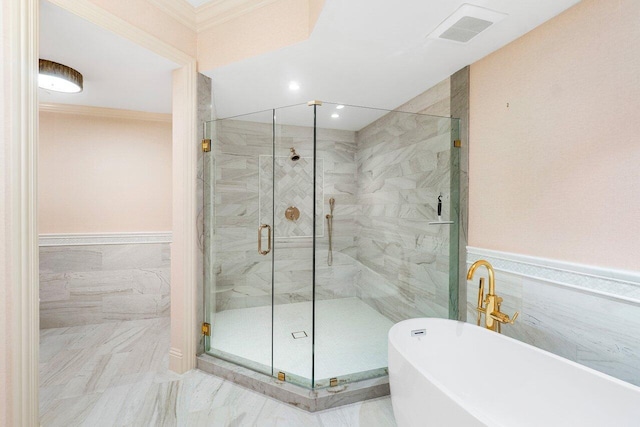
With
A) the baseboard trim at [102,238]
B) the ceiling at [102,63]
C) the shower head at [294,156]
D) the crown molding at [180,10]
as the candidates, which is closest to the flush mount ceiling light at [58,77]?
the ceiling at [102,63]

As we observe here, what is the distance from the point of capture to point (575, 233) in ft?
4.89

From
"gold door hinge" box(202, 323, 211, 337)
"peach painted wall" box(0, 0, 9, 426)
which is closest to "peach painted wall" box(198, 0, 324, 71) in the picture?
"peach painted wall" box(0, 0, 9, 426)

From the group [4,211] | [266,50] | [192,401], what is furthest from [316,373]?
[266,50]

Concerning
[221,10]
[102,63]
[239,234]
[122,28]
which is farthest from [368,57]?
[102,63]

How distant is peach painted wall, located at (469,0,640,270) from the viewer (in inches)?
51.1

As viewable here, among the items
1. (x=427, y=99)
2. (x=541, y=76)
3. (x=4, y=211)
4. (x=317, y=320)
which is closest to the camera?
(x=4, y=211)

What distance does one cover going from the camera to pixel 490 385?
149cm

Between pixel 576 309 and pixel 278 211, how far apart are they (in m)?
2.01

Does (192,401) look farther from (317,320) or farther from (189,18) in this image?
(189,18)

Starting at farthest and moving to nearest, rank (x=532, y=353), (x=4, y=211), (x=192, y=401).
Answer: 1. (x=192, y=401)
2. (x=532, y=353)
3. (x=4, y=211)

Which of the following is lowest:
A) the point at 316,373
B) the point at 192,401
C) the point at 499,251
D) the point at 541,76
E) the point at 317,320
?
the point at 192,401

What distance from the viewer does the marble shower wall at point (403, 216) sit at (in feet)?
7.73

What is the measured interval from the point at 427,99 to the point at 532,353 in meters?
2.05

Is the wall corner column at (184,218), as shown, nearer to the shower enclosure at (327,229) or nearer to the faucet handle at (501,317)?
the shower enclosure at (327,229)
